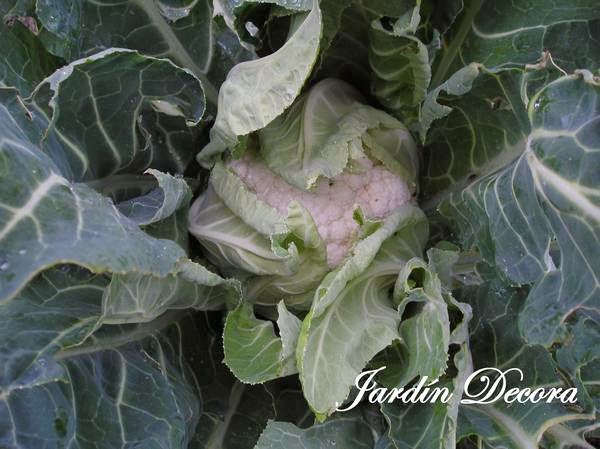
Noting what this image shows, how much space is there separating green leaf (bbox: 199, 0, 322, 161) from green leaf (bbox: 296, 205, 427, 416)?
206mm

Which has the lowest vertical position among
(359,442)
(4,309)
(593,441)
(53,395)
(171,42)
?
(593,441)

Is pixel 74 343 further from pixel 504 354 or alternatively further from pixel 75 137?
pixel 504 354

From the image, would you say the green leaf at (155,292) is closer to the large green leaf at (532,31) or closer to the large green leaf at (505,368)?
the large green leaf at (505,368)

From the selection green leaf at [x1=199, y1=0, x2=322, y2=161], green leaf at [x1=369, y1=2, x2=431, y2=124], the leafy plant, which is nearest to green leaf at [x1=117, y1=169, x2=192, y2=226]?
the leafy plant

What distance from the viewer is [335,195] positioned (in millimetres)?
1056

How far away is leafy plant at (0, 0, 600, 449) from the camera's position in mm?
844

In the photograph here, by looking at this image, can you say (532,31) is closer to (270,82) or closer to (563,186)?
(563,186)

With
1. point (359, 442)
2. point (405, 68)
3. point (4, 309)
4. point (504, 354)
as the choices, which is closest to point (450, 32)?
point (405, 68)

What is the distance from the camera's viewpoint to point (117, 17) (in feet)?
3.63

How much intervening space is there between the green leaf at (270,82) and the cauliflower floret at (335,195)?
0.12 m

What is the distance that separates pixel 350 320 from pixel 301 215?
17 cm

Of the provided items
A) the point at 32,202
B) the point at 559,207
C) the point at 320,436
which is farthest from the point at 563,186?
the point at 32,202

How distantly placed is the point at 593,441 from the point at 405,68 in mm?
671

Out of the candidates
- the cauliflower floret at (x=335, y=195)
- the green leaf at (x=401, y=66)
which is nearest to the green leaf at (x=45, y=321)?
the cauliflower floret at (x=335, y=195)
